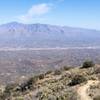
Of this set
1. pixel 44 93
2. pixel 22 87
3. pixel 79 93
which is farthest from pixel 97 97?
pixel 22 87

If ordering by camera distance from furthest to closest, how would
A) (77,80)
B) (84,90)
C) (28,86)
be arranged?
(28,86), (77,80), (84,90)

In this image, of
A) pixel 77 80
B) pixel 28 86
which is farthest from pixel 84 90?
pixel 28 86

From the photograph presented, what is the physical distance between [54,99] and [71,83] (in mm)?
4555

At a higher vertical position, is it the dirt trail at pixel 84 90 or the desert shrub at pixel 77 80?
the desert shrub at pixel 77 80

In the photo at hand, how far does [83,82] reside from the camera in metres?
23.1

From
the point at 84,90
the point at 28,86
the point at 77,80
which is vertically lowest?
the point at 28,86

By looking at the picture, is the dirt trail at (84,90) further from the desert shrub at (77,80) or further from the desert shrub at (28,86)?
the desert shrub at (28,86)

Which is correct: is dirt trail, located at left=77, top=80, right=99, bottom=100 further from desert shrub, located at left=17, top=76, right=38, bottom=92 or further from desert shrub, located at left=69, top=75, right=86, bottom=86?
desert shrub, located at left=17, top=76, right=38, bottom=92

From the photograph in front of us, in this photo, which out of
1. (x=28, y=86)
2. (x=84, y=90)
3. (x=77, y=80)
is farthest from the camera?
(x=28, y=86)

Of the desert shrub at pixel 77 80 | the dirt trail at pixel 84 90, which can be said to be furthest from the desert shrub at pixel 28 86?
the dirt trail at pixel 84 90

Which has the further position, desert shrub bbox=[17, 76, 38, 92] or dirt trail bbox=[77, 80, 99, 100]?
desert shrub bbox=[17, 76, 38, 92]

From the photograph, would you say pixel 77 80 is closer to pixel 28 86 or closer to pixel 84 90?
pixel 84 90

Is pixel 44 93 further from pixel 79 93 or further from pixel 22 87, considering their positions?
pixel 22 87

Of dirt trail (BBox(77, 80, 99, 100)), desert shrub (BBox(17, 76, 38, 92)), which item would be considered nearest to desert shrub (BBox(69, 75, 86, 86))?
dirt trail (BBox(77, 80, 99, 100))
